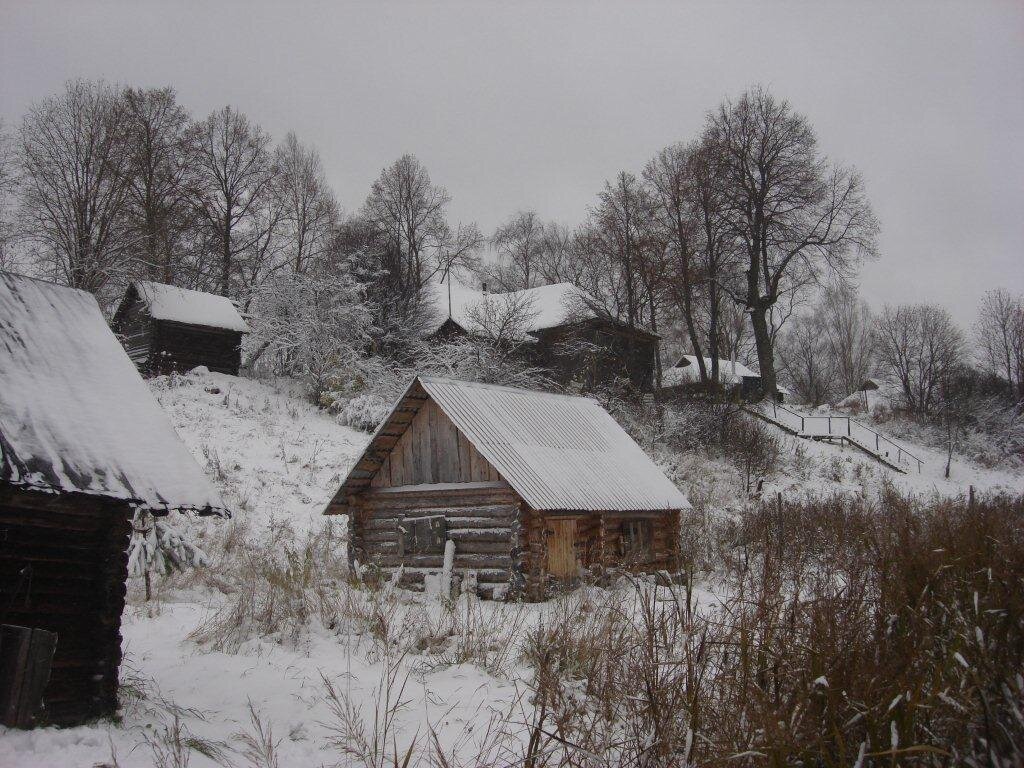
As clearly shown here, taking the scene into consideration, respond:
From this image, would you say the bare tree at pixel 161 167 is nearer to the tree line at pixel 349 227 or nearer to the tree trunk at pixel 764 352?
the tree line at pixel 349 227

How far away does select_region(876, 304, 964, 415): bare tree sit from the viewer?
52312 millimetres

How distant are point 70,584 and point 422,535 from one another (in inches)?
385

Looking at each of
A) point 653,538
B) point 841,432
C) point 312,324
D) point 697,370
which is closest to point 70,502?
point 653,538

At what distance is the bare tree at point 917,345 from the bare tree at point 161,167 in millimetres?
45866

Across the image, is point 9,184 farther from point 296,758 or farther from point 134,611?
point 296,758

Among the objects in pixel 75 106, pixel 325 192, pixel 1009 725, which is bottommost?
pixel 1009 725

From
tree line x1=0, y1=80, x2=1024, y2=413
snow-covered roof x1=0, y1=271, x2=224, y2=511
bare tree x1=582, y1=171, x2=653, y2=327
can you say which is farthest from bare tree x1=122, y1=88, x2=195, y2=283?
snow-covered roof x1=0, y1=271, x2=224, y2=511

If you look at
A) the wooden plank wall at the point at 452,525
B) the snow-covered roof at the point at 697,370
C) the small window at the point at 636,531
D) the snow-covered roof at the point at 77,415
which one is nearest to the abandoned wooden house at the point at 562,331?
the snow-covered roof at the point at 697,370

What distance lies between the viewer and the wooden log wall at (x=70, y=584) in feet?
20.3

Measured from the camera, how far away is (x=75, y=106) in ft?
93.5

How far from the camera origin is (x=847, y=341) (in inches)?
2655

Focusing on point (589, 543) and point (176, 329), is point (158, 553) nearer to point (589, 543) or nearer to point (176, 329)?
point (589, 543)

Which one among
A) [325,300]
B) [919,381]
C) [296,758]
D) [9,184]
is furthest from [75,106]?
[919,381]

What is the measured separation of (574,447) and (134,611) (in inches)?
385
